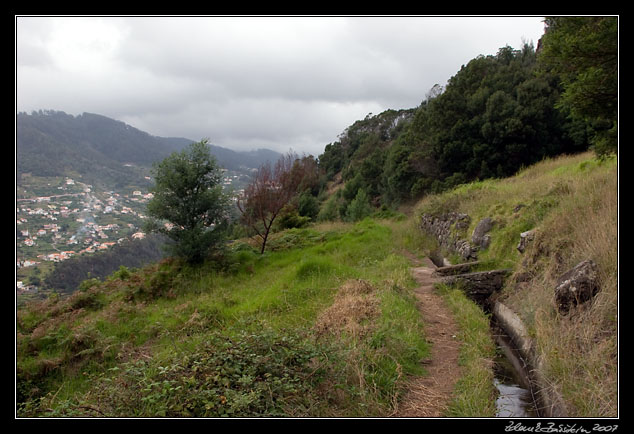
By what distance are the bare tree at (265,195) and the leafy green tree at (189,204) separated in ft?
6.85

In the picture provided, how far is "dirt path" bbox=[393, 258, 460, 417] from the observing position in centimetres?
379

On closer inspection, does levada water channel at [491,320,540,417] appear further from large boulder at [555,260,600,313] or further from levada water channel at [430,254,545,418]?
large boulder at [555,260,600,313]

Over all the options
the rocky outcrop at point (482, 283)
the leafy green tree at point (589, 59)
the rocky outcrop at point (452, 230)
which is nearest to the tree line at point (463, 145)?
the leafy green tree at point (589, 59)

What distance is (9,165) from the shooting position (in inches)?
104

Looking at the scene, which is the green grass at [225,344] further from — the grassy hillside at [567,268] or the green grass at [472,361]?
the grassy hillside at [567,268]

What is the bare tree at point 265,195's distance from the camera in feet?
49.7

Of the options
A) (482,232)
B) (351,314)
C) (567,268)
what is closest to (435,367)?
(351,314)

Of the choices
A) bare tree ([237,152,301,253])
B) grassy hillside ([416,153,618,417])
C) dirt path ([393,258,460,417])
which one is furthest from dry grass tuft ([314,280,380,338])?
bare tree ([237,152,301,253])

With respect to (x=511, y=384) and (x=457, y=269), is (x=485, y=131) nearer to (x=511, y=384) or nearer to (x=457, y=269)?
(x=457, y=269)

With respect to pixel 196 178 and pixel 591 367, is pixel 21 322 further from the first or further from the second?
pixel 591 367

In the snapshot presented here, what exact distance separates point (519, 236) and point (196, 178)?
33.4ft

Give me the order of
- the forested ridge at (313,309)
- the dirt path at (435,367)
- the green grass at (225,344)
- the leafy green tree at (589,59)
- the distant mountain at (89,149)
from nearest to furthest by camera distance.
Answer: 1. the green grass at (225,344)
2. the forested ridge at (313,309)
3. the dirt path at (435,367)
4. the leafy green tree at (589,59)
5. the distant mountain at (89,149)

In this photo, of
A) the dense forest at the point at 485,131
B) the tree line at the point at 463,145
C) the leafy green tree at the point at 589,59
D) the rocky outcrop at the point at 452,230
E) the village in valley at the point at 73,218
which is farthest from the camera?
the dense forest at the point at 485,131

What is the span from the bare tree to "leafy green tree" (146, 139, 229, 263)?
2088mm
